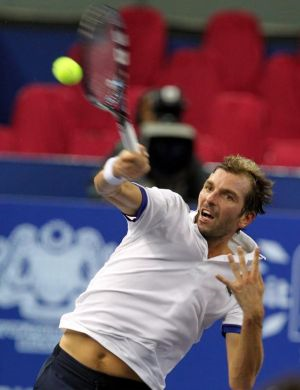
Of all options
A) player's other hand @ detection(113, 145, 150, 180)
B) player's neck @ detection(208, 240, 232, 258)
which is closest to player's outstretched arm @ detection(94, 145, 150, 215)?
player's other hand @ detection(113, 145, 150, 180)

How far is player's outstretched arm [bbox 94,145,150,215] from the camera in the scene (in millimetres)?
3508

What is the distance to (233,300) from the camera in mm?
4238

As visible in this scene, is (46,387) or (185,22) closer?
(46,387)

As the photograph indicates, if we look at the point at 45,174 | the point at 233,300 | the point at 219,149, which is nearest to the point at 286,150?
the point at 219,149

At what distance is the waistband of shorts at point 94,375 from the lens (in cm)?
405

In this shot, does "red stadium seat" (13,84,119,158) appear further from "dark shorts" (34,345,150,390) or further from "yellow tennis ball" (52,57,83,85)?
"yellow tennis ball" (52,57,83,85)

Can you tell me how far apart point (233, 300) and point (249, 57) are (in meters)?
4.97

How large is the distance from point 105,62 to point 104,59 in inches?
0.4

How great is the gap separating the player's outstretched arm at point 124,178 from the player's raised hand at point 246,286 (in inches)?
15.5

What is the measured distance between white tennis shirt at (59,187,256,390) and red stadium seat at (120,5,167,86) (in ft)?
16.6

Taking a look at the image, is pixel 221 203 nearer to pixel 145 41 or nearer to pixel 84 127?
pixel 84 127

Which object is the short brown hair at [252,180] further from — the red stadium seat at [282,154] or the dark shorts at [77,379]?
the red stadium seat at [282,154]

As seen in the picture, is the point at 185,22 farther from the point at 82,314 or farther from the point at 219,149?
the point at 82,314

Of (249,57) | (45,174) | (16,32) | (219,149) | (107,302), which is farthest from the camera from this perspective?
(16,32)
